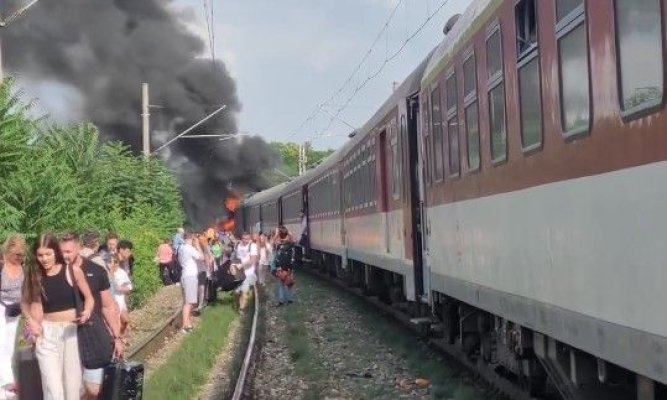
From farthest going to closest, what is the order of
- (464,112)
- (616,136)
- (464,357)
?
(464,357) → (464,112) → (616,136)

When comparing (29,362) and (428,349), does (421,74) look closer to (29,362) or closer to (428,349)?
(428,349)

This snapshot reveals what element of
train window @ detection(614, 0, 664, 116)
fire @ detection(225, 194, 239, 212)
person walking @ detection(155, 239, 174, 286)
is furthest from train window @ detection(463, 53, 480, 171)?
fire @ detection(225, 194, 239, 212)

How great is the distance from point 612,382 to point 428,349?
28.0ft

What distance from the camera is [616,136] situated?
5.28 metres

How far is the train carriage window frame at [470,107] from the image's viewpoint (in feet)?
29.5

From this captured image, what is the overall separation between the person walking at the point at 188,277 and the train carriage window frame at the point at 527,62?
12.2 metres

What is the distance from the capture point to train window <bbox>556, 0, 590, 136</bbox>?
576 cm

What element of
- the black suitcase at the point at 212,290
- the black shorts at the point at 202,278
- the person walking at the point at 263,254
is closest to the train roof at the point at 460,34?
the black shorts at the point at 202,278

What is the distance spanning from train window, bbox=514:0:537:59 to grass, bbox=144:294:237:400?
6231 millimetres

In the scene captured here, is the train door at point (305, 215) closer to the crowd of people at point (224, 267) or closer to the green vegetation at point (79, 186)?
the green vegetation at point (79, 186)

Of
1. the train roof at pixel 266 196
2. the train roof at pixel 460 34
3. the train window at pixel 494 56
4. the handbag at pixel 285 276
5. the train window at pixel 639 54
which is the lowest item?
the handbag at pixel 285 276

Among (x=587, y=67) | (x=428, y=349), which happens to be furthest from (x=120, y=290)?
(x=587, y=67)

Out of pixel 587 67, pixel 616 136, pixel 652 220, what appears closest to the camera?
pixel 652 220

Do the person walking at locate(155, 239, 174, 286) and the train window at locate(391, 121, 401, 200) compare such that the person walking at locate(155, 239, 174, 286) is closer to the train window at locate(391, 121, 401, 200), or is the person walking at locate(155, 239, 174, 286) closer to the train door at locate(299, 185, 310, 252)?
the train door at locate(299, 185, 310, 252)
